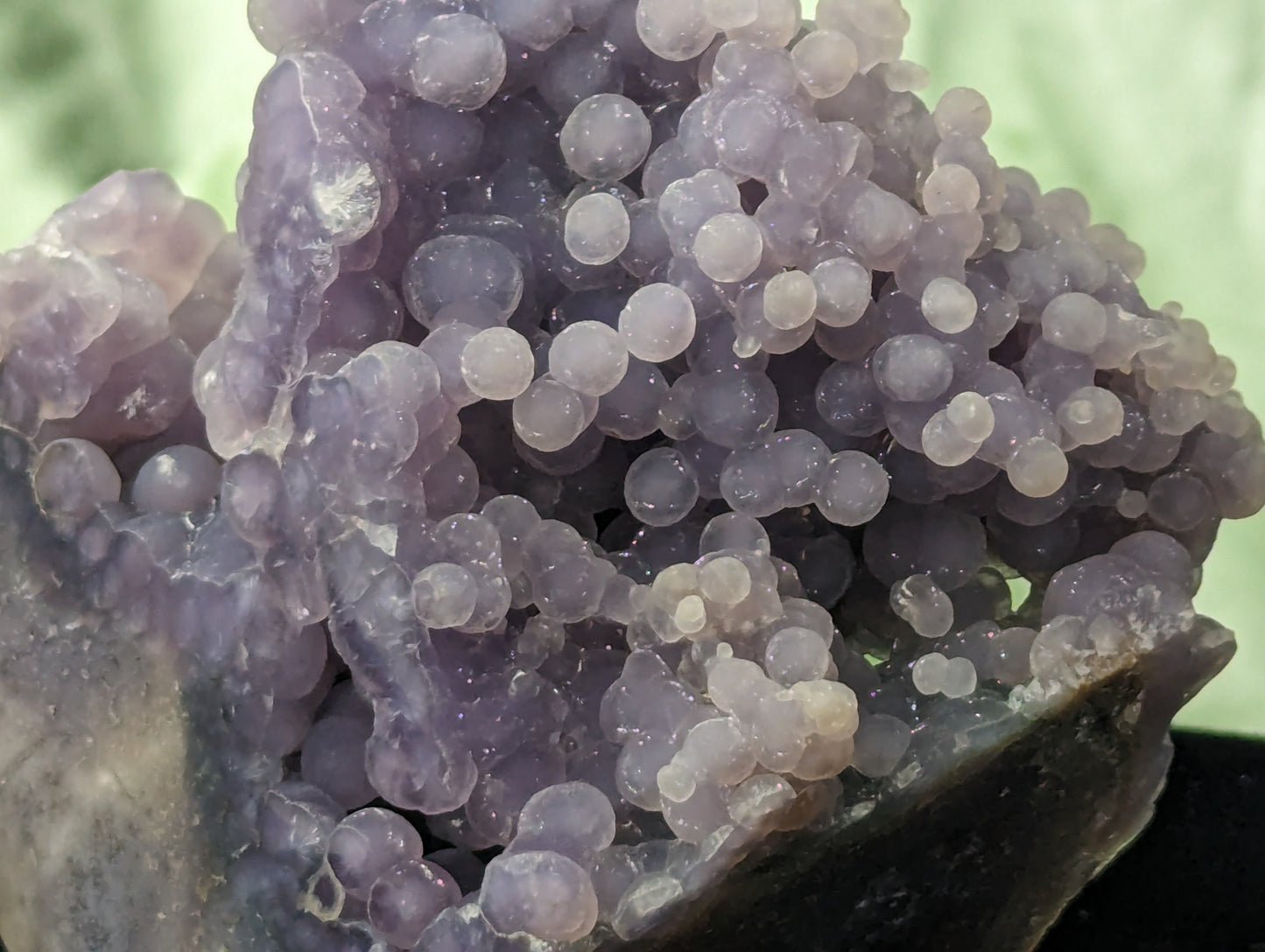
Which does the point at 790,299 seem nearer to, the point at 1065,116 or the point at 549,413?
the point at 549,413

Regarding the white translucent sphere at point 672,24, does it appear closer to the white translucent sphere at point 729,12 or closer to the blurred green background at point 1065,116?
the white translucent sphere at point 729,12

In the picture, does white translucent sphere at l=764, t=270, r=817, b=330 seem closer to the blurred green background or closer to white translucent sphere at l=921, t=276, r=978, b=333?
white translucent sphere at l=921, t=276, r=978, b=333

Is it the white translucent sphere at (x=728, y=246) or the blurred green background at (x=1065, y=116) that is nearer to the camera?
the white translucent sphere at (x=728, y=246)

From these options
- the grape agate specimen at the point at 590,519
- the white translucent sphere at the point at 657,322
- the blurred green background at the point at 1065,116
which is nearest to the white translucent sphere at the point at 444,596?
the grape agate specimen at the point at 590,519

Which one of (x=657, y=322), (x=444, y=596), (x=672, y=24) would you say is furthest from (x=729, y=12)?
(x=444, y=596)

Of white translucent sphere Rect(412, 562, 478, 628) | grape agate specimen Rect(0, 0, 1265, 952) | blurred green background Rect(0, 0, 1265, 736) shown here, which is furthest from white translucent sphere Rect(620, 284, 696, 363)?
blurred green background Rect(0, 0, 1265, 736)

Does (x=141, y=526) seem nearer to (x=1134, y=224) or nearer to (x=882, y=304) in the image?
(x=882, y=304)

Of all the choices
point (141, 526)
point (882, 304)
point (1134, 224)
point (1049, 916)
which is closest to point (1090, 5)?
point (1134, 224)
